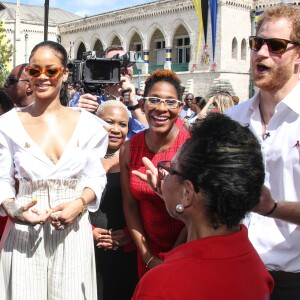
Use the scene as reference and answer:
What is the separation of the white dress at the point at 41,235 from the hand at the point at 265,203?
1272mm

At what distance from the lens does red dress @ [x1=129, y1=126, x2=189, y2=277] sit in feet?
10.4

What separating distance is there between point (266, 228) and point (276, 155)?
0.41m

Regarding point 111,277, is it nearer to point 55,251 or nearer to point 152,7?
point 55,251

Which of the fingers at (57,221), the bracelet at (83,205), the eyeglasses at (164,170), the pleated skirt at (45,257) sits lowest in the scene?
the pleated skirt at (45,257)

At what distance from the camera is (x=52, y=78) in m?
3.05

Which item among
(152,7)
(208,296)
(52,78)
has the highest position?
(152,7)

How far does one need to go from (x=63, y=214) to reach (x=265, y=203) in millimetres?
1239

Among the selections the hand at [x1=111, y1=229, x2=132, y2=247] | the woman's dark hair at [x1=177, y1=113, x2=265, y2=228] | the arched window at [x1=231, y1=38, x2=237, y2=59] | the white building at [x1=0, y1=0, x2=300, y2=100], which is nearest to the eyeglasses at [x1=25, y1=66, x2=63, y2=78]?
the hand at [x1=111, y1=229, x2=132, y2=247]

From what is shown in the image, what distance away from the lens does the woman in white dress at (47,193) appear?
282 cm

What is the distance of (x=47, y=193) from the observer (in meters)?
2.91

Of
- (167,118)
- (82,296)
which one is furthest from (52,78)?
(82,296)

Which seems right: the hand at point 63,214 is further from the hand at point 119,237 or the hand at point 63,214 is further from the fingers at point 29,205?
the hand at point 119,237

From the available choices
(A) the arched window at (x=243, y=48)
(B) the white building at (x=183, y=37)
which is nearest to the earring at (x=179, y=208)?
(B) the white building at (x=183, y=37)

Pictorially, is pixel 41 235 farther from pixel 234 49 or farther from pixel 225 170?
pixel 234 49
